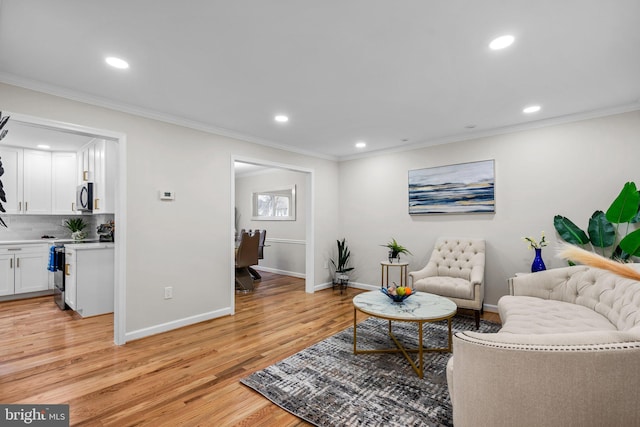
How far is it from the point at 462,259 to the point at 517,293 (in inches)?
41.6

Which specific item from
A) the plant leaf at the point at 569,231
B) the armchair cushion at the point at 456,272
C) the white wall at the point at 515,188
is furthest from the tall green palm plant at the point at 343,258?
the plant leaf at the point at 569,231

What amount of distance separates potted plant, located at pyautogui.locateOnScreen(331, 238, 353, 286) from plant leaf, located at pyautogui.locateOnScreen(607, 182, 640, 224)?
348cm

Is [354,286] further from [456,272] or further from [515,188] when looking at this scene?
[515,188]

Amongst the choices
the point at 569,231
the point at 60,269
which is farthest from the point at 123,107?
the point at 569,231

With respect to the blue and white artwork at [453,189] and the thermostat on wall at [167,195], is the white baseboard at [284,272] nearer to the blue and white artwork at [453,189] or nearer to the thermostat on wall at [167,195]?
the blue and white artwork at [453,189]

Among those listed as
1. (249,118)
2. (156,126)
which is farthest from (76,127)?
(249,118)

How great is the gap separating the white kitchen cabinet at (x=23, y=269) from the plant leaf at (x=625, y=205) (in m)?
7.63

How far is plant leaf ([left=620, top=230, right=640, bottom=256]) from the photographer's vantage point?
116 inches

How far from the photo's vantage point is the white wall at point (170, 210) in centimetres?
302

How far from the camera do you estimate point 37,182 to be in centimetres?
526

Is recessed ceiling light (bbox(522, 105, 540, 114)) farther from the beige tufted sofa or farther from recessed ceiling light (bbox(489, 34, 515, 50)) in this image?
the beige tufted sofa

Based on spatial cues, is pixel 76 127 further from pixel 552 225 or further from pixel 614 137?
pixel 614 137

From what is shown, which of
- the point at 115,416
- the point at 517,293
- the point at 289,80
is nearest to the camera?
the point at 115,416

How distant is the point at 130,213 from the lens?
318 cm
